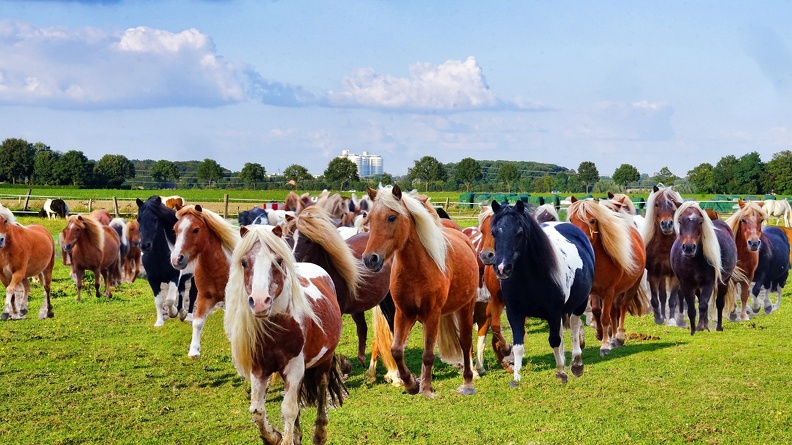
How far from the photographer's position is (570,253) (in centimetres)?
808

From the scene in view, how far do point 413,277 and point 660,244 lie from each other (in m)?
6.27

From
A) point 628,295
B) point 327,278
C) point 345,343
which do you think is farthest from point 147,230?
point 628,295

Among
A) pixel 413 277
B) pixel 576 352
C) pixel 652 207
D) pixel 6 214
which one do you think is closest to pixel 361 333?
pixel 413 277

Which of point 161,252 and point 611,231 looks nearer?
point 611,231

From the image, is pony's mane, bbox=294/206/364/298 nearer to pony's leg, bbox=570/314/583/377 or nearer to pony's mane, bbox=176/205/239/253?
pony's mane, bbox=176/205/239/253

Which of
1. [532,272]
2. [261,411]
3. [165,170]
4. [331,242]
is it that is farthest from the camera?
[165,170]

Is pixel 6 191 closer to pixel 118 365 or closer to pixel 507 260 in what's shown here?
pixel 118 365

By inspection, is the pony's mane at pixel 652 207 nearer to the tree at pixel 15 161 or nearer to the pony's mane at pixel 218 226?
the pony's mane at pixel 218 226

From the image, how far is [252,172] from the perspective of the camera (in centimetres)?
10031

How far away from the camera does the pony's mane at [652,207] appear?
11.6 metres

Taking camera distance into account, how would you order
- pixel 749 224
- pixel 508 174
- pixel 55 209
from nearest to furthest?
pixel 749 224
pixel 55 209
pixel 508 174

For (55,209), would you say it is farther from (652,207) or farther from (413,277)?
(413,277)

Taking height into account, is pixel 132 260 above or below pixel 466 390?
below

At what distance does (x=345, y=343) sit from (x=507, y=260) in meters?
5.72
